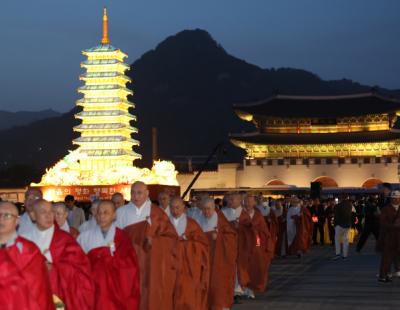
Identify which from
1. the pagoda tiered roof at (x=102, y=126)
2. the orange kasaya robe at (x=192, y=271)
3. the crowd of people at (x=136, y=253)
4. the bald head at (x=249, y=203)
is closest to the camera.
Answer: the crowd of people at (x=136, y=253)

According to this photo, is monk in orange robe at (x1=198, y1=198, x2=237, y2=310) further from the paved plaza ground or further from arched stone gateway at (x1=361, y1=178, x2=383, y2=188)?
arched stone gateway at (x1=361, y1=178, x2=383, y2=188)

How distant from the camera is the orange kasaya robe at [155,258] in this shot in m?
9.09

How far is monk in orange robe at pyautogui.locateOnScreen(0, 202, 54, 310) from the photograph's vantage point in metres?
5.89

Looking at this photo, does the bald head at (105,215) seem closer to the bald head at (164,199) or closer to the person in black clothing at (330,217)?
the bald head at (164,199)

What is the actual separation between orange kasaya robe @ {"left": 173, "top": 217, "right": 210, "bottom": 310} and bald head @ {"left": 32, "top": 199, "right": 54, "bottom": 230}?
2876mm

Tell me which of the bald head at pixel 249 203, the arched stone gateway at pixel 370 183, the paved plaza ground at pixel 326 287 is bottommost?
the paved plaza ground at pixel 326 287

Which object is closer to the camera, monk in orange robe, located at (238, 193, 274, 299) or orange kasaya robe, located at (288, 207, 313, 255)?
monk in orange robe, located at (238, 193, 274, 299)

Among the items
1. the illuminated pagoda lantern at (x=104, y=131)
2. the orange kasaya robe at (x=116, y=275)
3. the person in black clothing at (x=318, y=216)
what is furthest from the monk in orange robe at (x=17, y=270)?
the illuminated pagoda lantern at (x=104, y=131)

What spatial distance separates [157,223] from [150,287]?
0.73m

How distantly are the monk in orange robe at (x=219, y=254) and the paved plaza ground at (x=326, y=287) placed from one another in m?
0.57

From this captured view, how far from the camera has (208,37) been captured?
166500 millimetres

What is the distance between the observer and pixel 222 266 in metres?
11.6

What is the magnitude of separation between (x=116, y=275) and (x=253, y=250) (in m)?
5.93

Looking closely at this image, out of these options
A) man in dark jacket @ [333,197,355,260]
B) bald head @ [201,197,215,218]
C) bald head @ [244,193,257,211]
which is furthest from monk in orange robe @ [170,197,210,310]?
man in dark jacket @ [333,197,355,260]
